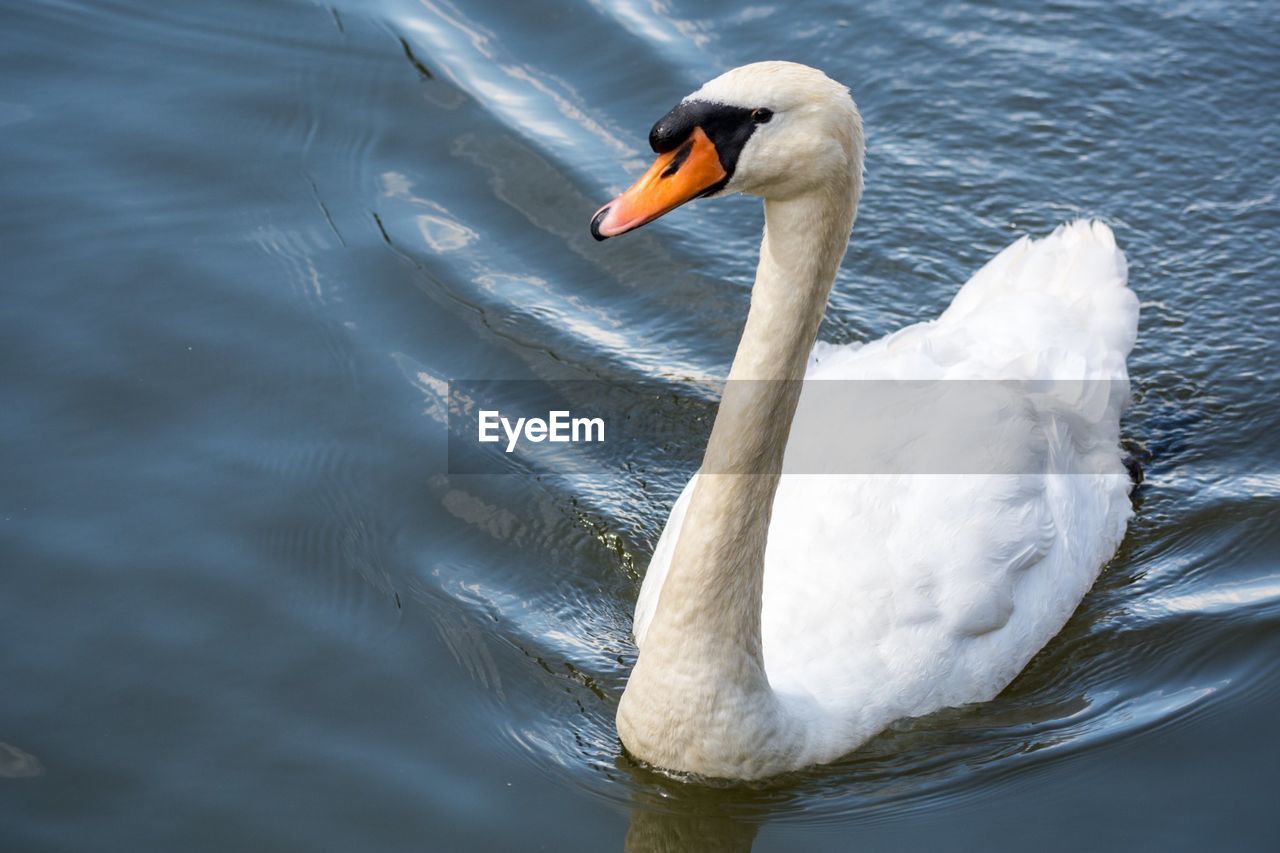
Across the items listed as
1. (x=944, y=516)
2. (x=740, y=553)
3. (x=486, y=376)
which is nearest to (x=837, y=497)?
(x=944, y=516)

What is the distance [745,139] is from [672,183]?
9.8 inches

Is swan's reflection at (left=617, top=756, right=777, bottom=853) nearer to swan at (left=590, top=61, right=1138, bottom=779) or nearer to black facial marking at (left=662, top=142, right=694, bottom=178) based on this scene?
swan at (left=590, top=61, right=1138, bottom=779)

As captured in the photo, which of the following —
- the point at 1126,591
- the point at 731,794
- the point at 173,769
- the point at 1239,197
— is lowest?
the point at 173,769

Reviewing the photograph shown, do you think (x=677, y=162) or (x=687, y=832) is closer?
(x=677, y=162)

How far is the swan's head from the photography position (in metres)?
4.79

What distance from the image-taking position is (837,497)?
647 cm

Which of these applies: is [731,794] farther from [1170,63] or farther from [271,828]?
[1170,63]

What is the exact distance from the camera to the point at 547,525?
739cm

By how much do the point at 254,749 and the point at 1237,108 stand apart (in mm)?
7490

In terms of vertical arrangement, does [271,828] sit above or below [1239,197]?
below

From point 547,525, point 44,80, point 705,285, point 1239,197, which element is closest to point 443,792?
point 547,525

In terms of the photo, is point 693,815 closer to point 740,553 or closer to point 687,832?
point 687,832

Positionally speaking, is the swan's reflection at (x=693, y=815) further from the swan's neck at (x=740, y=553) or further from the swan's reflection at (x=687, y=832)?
the swan's neck at (x=740, y=553)

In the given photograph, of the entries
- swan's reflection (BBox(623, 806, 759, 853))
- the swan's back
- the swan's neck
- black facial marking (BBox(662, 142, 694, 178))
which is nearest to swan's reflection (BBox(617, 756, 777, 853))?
swan's reflection (BBox(623, 806, 759, 853))
